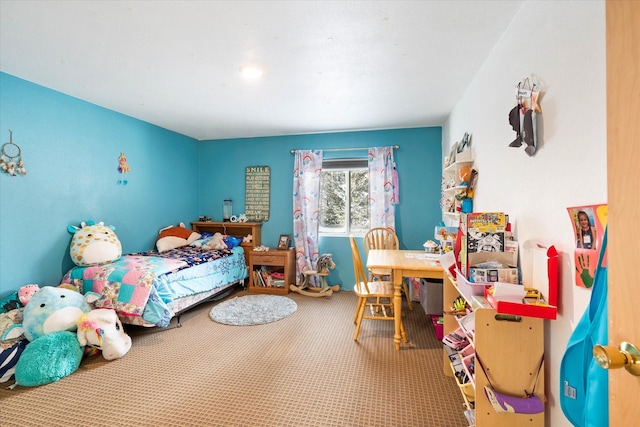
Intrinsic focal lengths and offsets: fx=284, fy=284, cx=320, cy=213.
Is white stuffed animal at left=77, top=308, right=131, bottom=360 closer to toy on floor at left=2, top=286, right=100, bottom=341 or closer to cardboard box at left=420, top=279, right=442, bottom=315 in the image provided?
toy on floor at left=2, top=286, right=100, bottom=341

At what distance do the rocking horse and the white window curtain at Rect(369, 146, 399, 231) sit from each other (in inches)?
33.1

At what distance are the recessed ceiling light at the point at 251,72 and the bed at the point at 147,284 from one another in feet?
6.54

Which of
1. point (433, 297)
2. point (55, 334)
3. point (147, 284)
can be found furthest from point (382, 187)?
point (55, 334)

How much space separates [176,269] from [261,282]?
1.45 m

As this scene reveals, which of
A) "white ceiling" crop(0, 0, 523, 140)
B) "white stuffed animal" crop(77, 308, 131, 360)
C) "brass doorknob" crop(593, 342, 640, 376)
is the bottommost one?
"white stuffed animal" crop(77, 308, 131, 360)

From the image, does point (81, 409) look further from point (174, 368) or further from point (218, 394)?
point (218, 394)

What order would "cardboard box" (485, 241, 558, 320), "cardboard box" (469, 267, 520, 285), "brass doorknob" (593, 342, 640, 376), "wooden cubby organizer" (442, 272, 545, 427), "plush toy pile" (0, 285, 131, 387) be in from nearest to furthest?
"brass doorknob" (593, 342, 640, 376), "cardboard box" (485, 241, 558, 320), "wooden cubby organizer" (442, 272, 545, 427), "cardboard box" (469, 267, 520, 285), "plush toy pile" (0, 285, 131, 387)

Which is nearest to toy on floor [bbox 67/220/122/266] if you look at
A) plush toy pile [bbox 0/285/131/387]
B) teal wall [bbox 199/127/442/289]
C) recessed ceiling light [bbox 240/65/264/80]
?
plush toy pile [bbox 0/285/131/387]

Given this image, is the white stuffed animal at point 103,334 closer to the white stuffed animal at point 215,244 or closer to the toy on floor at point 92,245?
the toy on floor at point 92,245

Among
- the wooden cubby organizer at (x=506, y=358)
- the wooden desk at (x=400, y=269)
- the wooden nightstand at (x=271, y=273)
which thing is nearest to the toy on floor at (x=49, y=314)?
the wooden nightstand at (x=271, y=273)

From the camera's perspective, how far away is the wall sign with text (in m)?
4.56

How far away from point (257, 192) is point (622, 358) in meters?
4.39

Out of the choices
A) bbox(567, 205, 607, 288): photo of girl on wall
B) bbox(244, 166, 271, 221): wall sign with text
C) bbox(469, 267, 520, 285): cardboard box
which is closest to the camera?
bbox(567, 205, 607, 288): photo of girl on wall

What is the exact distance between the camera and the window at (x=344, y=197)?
14.1 feet
